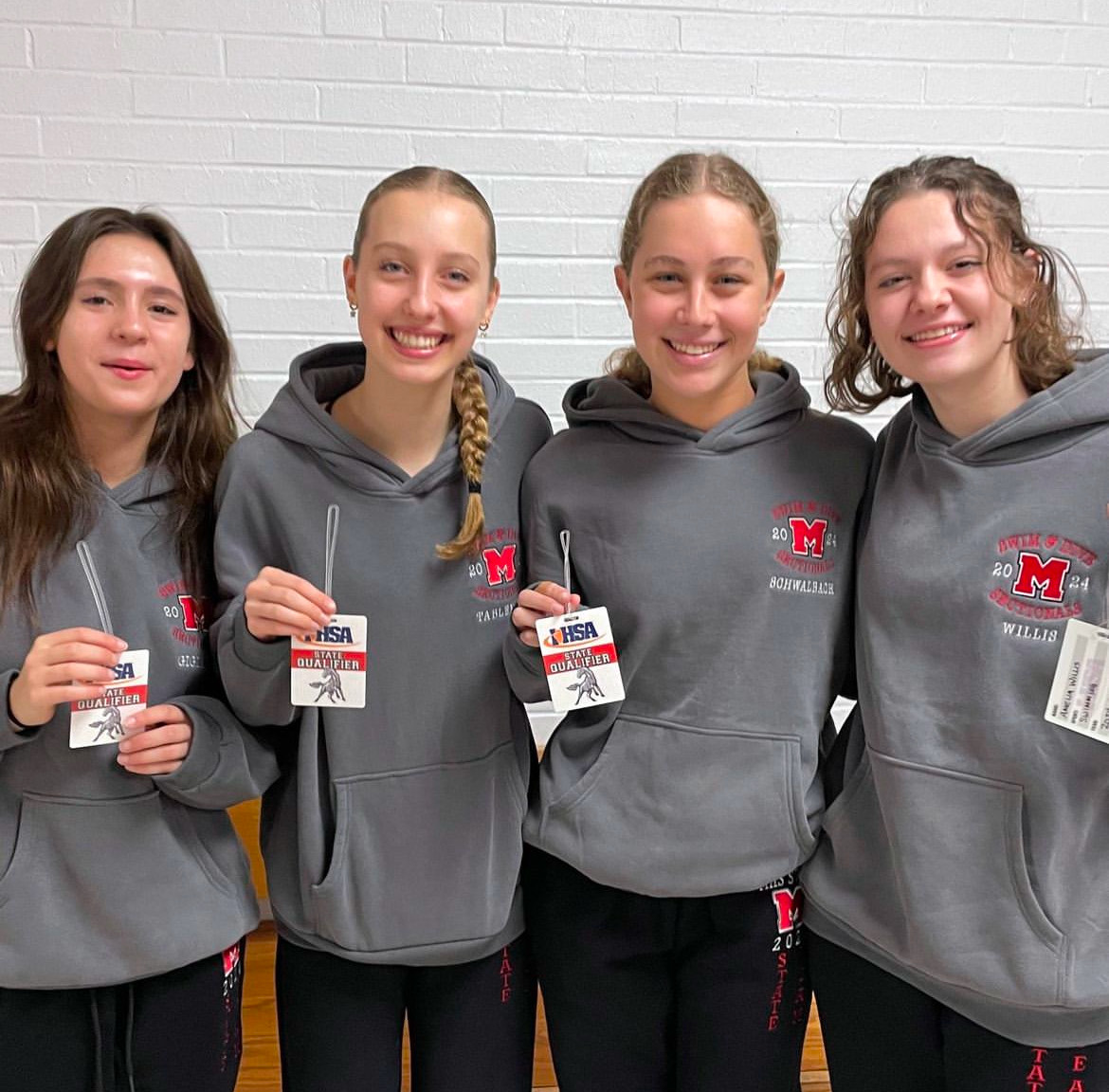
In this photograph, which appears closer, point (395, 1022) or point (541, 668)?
point (541, 668)

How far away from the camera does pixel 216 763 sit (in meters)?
1.38

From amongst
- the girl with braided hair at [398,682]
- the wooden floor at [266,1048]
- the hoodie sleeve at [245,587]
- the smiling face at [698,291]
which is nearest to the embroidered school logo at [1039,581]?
the smiling face at [698,291]

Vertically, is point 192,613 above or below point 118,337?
below

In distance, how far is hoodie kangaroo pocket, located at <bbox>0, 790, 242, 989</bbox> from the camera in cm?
132

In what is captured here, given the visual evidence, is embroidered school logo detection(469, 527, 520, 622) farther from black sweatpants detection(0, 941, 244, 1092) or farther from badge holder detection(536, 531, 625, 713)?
black sweatpants detection(0, 941, 244, 1092)

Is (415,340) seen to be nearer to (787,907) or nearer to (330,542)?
(330,542)

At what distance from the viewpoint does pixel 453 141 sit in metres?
2.50

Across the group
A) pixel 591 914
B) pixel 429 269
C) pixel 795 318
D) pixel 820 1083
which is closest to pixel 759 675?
pixel 591 914

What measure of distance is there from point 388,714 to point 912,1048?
0.79m

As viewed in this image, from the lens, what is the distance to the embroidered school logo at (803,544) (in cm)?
141

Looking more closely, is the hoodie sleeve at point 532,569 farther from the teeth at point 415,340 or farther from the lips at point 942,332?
the lips at point 942,332

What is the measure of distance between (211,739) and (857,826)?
2.78ft

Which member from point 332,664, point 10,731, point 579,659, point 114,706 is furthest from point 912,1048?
point 10,731

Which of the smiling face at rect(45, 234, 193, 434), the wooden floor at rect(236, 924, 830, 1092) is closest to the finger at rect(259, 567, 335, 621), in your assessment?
the smiling face at rect(45, 234, 193, 434)
